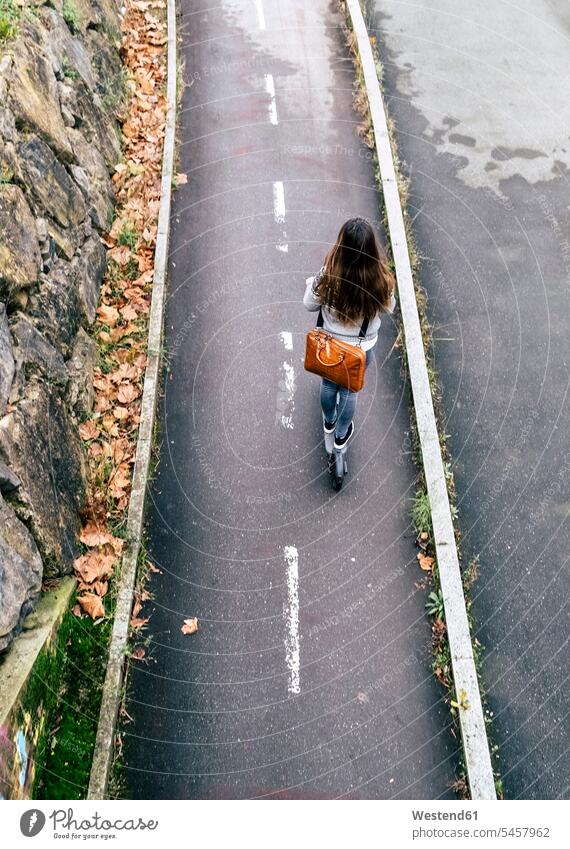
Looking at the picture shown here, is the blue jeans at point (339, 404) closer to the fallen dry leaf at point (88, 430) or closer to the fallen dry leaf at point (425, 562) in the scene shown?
the fallen dry leaf at point (425, 562)

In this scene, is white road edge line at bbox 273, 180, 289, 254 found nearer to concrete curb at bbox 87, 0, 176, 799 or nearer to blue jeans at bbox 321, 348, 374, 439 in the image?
concrete curb at bbox 87, 0, 176, 799

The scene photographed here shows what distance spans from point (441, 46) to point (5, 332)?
8.41 m

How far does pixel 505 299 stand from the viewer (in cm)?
802

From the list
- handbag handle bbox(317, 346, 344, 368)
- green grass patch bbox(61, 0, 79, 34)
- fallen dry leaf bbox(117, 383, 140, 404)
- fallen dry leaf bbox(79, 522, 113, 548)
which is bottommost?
fallen dry leaf bbox(79, 522, 113, 548)

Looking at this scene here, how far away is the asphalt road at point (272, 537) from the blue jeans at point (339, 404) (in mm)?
646

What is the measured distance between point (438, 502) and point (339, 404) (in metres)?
1.30

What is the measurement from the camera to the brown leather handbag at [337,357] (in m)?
5.63

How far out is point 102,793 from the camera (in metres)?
5.33

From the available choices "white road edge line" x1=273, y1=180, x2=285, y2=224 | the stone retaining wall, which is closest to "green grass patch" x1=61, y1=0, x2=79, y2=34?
the stone retaining wall

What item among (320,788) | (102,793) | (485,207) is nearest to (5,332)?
(102,793)

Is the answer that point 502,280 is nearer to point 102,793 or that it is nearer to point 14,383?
point 14,383

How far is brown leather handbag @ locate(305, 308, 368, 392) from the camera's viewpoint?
5.63 m

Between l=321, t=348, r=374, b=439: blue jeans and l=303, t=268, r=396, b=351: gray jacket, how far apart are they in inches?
14.8
